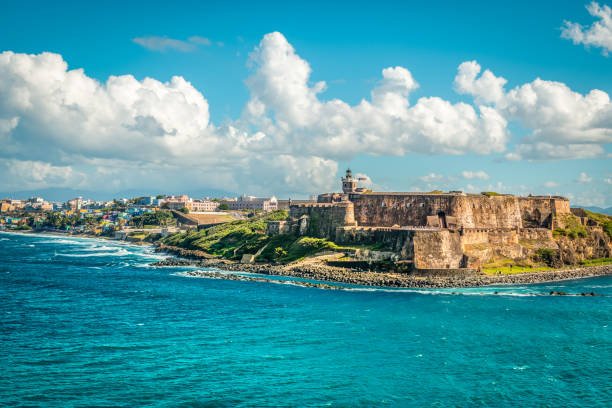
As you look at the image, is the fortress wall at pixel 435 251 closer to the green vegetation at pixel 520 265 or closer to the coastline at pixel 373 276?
the coastline at pixel 373 276

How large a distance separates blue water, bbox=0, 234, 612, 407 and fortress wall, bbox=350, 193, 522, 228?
25.0 meters

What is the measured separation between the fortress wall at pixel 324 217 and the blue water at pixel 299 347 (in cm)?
2762

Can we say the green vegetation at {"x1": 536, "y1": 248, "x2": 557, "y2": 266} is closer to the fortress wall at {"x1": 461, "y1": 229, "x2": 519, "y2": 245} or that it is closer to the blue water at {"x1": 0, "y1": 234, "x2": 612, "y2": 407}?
the fortress wall at {"x1": 461, "y1": 229, "x2": 519, "y2": 245}

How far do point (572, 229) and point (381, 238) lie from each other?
134 ft

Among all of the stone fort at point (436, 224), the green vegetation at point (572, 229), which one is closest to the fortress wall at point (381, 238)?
the stone fort at point (436, 224)

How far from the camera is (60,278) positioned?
7212cm

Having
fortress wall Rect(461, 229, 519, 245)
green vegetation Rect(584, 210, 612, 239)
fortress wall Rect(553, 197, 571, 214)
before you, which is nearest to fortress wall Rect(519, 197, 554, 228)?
fortress wall Rect(553, 197, 571, 214)

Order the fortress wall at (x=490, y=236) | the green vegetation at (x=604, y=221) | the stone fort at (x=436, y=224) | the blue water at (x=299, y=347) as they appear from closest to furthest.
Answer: the blue water at (x=299, y=347) → the stone fort at (x=436, y=224) → the fortress wall at (x=490, y=236) → the green vegetation at (x=604, y=221)

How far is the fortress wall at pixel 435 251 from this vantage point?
237ft

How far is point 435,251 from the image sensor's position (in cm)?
7294

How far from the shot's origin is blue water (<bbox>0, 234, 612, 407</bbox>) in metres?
29.6

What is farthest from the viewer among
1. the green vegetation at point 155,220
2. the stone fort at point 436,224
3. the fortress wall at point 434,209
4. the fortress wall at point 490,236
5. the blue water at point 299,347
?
the green vegetation at point 155,220

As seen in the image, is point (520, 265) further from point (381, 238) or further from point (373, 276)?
point (373, 276)

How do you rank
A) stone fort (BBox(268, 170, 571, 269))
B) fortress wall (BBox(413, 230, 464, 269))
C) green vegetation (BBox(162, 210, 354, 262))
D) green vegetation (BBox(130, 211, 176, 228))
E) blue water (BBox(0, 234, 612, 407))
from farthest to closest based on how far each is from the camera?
green vegetation (BBox(130, 211, 176, 228)) → green vegetation (BBox(162, 210, 354, 262)) → stone fort (BBox(268, 170, 571, 269)) → fortress wall (BBox(413, 230, 464, 269)) → blue water (BBox(0, 234, 612, 407))
